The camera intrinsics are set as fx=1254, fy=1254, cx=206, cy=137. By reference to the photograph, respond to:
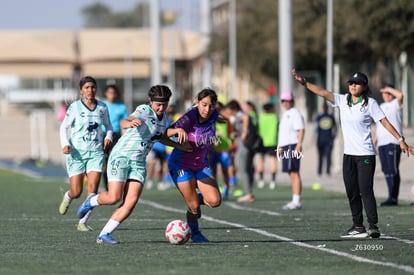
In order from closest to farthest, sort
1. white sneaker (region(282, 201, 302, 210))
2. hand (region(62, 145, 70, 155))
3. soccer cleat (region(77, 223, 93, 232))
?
soccer cleat (region(77, 223, 93, 232)) < hand (region(62, 145, 70, 155)) < white sneaker (region(282, 201, 302, 210))

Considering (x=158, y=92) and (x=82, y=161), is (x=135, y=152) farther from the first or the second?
(x=82, y=161)

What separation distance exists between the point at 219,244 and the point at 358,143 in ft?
7.44

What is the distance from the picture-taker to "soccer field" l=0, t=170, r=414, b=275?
12.1m

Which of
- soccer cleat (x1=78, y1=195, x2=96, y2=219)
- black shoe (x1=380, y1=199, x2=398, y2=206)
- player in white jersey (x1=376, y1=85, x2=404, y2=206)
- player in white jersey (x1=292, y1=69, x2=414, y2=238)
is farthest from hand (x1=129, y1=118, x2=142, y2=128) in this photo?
black shoe (x1=380, y1=199, x2=398, y2=206)

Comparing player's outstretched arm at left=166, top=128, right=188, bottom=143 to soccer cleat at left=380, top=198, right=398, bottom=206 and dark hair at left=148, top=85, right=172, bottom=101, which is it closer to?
dark hair at left=148, top=85, right=172, bottom=101

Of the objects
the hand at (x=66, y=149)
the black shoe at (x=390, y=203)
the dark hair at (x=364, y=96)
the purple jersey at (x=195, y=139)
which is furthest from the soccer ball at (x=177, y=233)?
the black shoe at (x=390, y=203)

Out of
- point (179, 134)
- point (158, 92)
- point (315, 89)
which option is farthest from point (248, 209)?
point (179, 134)

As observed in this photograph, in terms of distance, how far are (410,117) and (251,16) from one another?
2175cm

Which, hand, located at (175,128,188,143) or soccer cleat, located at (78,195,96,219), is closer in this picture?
hand, located at (175,128,188,143)

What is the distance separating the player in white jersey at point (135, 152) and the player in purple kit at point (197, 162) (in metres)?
0.25

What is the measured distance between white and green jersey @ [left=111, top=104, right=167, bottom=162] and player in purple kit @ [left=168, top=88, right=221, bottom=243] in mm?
254

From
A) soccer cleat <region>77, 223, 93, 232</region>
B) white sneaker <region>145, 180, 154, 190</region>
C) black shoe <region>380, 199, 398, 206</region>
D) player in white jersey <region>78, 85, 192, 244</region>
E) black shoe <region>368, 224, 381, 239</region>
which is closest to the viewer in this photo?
player in white jersey <region>78, 85, 192, 244</region>

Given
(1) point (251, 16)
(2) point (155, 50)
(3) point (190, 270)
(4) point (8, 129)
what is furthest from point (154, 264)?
(4) point (8, 129)

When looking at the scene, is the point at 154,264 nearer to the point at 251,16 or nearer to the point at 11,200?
the point at 11,200
